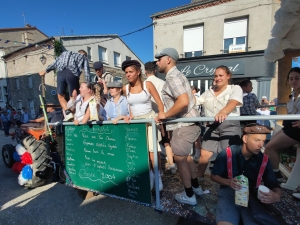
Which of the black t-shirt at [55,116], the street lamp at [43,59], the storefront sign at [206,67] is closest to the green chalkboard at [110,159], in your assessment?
the black t-shirt at [55,116]

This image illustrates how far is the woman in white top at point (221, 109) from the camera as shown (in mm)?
2131

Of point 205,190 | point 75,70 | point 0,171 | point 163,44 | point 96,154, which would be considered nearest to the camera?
point 205,190

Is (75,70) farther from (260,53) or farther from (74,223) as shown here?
(260,53)

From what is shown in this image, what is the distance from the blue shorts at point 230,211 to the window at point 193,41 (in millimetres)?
10327

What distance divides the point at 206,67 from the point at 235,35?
227cm

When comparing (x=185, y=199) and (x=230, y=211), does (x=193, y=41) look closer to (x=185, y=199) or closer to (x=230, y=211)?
(x=185, y=199)

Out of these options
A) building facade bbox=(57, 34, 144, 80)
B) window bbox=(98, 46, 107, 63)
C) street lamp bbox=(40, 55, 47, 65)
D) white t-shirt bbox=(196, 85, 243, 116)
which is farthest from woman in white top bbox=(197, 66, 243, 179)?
window bbox=(98, 46, 107, 63)

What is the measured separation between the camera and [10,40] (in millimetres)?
19906

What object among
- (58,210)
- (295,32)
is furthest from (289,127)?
(58,210)

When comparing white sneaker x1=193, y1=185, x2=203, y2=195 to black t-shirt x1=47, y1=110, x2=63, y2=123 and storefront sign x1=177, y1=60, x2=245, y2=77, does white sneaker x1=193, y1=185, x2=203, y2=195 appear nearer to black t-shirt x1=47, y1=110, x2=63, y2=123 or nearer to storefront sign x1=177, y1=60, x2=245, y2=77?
black t-shirt x1=47, y1=110, x2=63, y2=123

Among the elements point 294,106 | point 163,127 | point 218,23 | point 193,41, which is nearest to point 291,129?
point 294,106

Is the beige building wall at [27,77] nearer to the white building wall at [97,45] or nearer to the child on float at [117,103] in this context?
the white building wall at [97,45]

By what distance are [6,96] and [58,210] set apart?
76.8 feet

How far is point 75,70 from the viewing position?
142 inches
